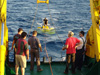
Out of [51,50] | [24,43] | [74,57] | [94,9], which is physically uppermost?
[94,9]

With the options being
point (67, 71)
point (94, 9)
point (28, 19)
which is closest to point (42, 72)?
point (67, 71)

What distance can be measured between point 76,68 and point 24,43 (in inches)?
115

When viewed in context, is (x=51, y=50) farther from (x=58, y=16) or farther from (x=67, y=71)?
A: (x=58, y=16)

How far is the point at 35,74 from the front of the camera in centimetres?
831

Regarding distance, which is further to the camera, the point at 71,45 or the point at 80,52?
the point at 80,52

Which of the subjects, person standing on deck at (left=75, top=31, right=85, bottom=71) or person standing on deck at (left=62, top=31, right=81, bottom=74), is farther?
person standing on deck at (left=75, top=31, right=85, bottom=71)

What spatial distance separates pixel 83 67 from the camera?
30.4 ft

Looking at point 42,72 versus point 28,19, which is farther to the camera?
point 28,19

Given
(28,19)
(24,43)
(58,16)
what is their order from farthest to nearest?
(58,16) < (28,19) < (24,43)

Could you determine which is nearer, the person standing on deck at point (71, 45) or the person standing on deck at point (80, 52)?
the person standing on deck at point (71, 45)

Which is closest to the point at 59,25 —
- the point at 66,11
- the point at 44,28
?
the point at 44,28

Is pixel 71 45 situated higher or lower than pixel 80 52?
higher

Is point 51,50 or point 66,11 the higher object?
point 66,11

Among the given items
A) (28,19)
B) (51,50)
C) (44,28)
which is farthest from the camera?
(28,19)
